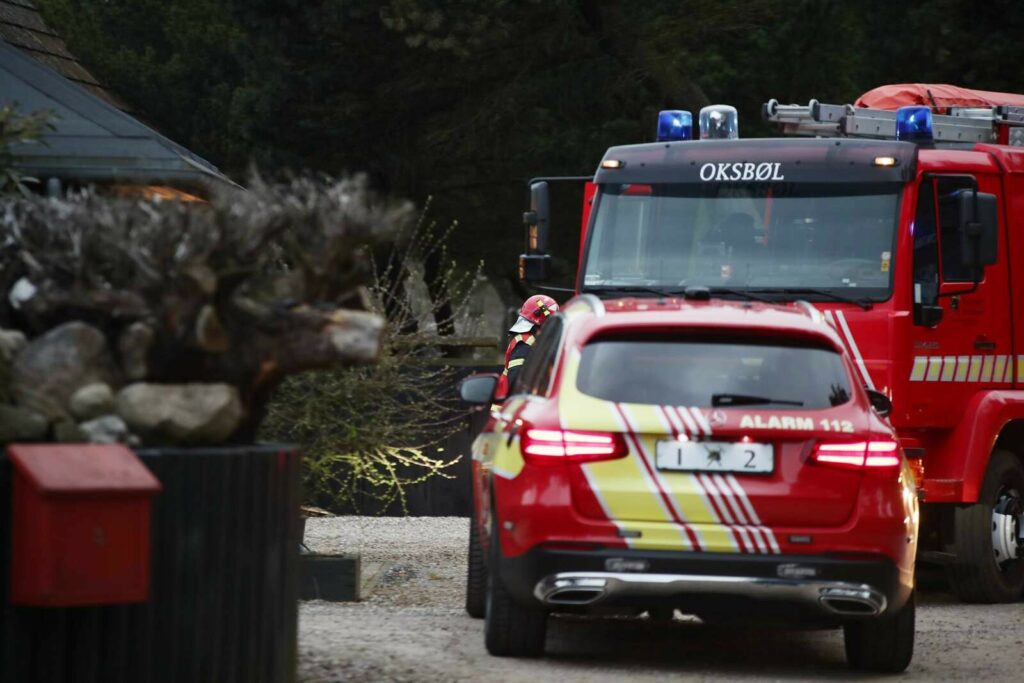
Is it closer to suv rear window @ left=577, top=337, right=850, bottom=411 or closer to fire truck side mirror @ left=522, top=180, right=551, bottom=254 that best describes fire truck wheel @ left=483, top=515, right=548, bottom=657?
suv rear window @ left=577, top=337, right=850, bottom=411

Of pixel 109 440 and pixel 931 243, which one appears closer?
pixel 109 440

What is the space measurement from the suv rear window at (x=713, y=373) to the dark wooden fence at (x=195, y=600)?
2.08 metres

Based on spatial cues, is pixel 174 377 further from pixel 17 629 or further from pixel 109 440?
pixel 17 629

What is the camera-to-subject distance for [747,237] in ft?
40.4

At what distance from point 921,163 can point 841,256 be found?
0.78 meters

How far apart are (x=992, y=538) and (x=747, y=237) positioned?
242 centimetres

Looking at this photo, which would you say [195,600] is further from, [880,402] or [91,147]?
[91,147]

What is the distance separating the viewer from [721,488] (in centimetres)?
835

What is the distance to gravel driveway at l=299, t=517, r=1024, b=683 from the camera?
8.52 metres

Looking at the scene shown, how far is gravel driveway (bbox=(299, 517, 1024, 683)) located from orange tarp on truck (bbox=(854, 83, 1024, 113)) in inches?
152

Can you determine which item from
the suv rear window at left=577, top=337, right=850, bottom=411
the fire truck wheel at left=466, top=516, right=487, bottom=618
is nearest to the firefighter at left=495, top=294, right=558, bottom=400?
the fire truck wheel at left=466, top=516, right=487, bottom=618

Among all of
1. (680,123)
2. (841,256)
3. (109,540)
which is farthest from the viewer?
(680,123)

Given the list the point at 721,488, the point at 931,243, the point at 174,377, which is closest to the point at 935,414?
the point at 931,243

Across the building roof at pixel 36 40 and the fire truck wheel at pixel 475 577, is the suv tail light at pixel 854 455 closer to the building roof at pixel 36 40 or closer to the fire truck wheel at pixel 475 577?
the fire truck wheel at pixel 475 577
